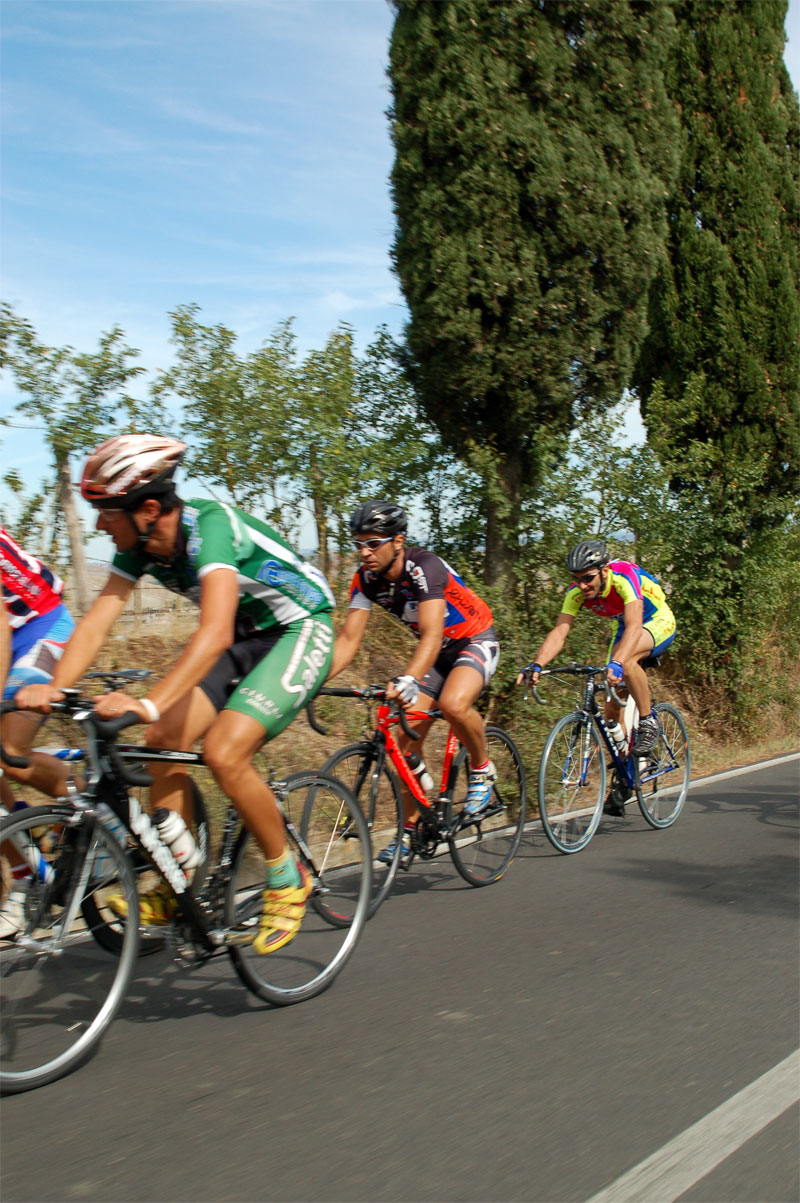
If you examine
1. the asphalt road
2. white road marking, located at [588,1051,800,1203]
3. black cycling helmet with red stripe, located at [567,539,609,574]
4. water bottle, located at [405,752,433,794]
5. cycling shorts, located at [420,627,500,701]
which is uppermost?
black cycling helmet with red stripe, located at [567,539,609,574]

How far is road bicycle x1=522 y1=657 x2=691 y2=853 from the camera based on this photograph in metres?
7.22

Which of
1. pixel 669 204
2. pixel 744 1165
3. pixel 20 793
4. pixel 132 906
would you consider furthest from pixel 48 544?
pixel 669 204

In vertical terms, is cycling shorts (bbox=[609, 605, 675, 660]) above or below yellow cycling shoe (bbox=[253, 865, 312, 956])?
above

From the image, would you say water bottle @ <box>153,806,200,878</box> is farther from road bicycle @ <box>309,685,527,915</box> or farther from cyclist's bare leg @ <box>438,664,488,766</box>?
cyclist's bare leg @ <box>438,664,488,766</box>

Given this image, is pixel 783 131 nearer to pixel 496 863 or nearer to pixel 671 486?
pixel 671 486

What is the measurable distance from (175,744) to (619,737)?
4.62 meters

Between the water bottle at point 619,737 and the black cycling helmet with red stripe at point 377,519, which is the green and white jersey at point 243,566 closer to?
the black cycling helmet with red stripe at point 377,519

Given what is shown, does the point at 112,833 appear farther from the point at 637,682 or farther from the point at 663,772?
the point at 663,772

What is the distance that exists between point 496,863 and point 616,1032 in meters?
2.54

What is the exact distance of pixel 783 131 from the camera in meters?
14.1

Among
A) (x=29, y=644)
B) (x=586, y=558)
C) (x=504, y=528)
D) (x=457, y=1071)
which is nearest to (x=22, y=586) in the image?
(x=29, y=644)

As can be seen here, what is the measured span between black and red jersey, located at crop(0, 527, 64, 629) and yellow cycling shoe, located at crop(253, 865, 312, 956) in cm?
185

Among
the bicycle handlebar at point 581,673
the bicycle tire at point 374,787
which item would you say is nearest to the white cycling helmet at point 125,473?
the bicycle tire at point 374,787

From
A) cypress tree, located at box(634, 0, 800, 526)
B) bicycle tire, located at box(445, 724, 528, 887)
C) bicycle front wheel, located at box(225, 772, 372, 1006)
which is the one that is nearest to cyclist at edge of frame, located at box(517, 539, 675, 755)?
bicycle tire, located at box(445, 724, 528, 887)
